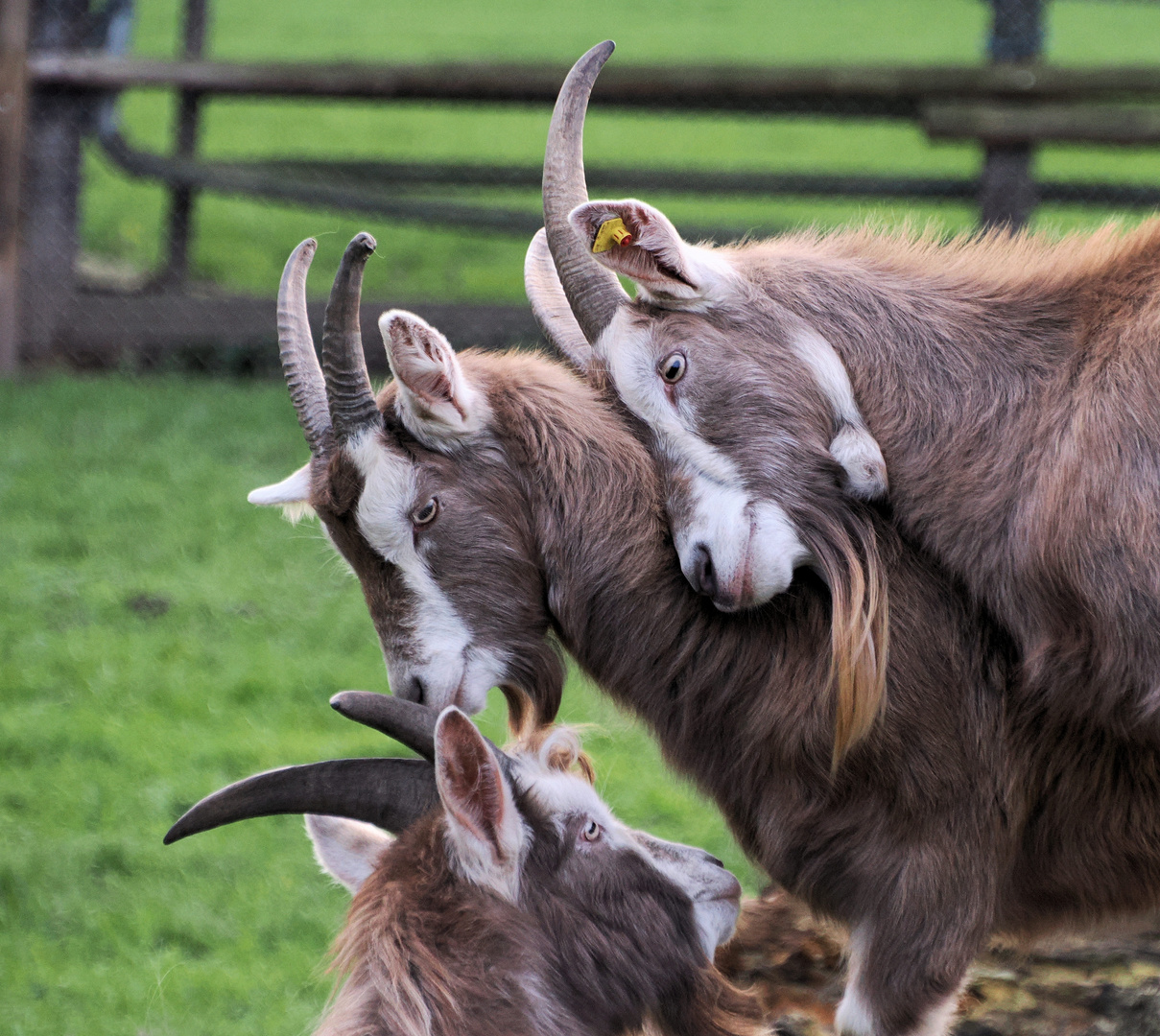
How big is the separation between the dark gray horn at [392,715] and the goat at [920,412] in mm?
691

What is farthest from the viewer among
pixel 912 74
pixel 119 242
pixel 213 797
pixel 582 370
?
pixel 119 242

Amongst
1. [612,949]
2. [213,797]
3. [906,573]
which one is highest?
[906,573]

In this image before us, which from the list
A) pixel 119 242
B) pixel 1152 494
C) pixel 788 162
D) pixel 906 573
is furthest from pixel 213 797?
pixel 788 162

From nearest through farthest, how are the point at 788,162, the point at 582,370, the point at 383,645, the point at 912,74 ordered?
1. the point at 383,645
2. the point at 582,370
3. the point at 912,74
4. the point at 788,162

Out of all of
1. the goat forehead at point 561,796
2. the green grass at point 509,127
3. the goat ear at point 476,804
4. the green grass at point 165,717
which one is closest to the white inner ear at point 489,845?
the goat ear at point 476,804

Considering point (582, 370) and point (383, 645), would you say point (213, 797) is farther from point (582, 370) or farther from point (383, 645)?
point (582, 370)

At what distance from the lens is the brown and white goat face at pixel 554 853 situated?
276 cm

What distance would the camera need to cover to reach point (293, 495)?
10.8ft

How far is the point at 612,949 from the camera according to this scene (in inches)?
114

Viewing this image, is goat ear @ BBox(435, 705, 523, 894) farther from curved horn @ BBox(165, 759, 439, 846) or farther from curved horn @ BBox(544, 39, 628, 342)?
curved horn @ BBox(544, 39, 628, 342)

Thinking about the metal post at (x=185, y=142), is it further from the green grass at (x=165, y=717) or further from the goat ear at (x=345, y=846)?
the goat ear at (x=345, y=846)

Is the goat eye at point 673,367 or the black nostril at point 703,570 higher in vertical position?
A: the goat eye at point 673,367

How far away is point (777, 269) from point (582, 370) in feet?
1.81

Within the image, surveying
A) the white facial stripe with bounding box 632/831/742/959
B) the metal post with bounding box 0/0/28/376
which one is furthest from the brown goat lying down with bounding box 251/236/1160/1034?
the metal post with bounding box 0/0/28/376
